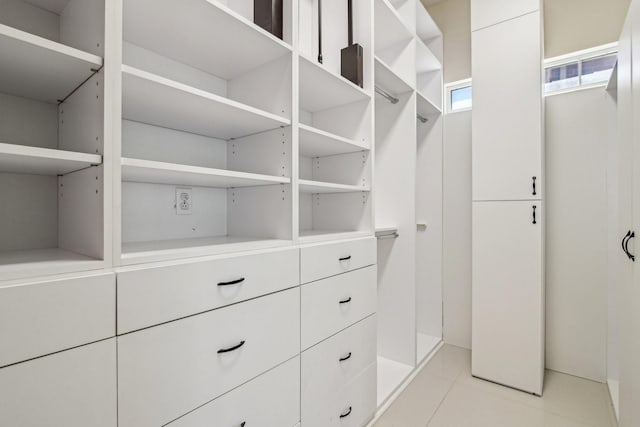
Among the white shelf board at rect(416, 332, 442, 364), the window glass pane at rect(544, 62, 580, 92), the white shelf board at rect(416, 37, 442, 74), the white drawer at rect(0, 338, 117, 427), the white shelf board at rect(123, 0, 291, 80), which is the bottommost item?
the white shelf board at rect(416, 332, 442, 364)

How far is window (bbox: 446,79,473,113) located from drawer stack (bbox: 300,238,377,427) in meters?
1.90

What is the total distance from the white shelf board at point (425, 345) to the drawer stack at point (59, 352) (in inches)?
90.0

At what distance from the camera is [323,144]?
168 centimetres

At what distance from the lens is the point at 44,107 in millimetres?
975

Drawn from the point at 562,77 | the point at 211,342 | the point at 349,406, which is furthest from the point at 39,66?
the point at 562,77

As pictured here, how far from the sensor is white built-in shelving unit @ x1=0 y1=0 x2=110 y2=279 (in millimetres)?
723

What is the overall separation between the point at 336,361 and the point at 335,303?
286 millimetres

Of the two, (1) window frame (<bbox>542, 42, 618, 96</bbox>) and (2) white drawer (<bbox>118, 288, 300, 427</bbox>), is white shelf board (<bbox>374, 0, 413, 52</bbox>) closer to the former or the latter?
(1) window frame (<bbox>542, 42, 618, 96</bbox>)

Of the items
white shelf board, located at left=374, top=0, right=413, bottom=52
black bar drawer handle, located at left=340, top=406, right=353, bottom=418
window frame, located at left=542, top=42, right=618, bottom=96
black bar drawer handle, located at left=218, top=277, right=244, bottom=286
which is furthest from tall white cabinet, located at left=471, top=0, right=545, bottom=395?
black bar drawer handle, located at left=218, top=277, right=244, bottom=286

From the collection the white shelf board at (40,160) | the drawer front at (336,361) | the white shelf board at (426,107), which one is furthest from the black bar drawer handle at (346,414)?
the white shelf board at (426,107)

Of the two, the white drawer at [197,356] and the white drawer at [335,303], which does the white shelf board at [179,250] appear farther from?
the white drawer at [335,303]

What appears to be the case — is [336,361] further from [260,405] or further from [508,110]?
[508,110]

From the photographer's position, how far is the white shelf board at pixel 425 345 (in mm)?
2542

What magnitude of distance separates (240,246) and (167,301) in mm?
307
